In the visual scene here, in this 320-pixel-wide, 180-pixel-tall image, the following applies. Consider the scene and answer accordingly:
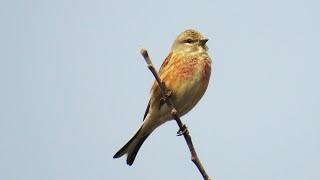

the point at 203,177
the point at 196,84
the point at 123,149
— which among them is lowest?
the point at 203,177

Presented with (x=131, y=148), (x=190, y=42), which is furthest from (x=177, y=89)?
(x=190, y=42)

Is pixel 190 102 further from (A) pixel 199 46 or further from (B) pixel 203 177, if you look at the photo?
(B) pixel 203 177

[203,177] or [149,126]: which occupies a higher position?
[149,126]

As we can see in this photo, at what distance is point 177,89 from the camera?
6.09 meters

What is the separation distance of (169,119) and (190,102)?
1.24 feet

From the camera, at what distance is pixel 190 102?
623 cm

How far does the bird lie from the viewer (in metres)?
6.11

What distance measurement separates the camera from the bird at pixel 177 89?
20.0ft

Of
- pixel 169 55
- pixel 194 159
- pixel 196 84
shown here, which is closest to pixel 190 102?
pixel 196 84

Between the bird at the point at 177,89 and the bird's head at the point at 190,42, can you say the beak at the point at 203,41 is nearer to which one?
the bird's head at the point at 190,42

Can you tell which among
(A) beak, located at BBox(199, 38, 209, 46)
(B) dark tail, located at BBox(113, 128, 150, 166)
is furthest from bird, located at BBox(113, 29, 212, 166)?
(A) beak, located at BBox(199, 38, 209, 46)

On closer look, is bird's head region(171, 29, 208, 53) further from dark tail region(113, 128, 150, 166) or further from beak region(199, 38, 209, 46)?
dark tail region(113, 128, 150, 166)

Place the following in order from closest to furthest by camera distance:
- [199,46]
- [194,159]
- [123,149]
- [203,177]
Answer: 1. [203,177]
2. [194,159]
3. [123,149]
4. [199,46]

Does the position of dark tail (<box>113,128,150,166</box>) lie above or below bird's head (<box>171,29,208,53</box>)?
below
